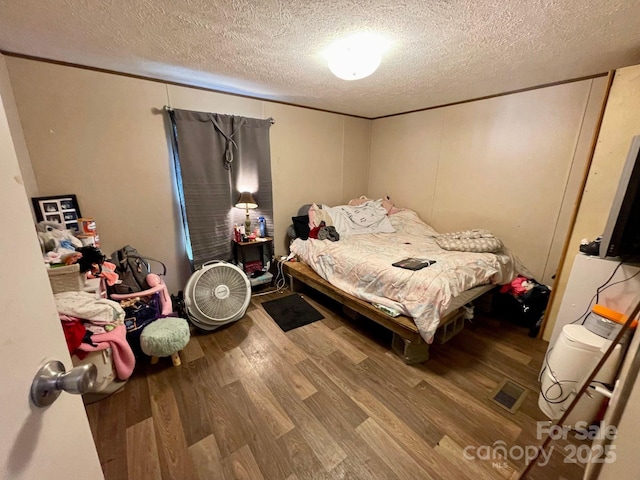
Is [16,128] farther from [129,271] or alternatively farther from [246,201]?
[246,201]

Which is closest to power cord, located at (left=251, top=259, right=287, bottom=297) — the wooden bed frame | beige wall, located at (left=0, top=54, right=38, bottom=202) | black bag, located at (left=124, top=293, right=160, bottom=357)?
the wooden bed frame

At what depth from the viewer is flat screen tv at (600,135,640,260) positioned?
1.44m

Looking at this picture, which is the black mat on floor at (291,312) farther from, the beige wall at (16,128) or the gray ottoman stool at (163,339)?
the beige wall at (16,128)

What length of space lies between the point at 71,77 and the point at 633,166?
3895 millimetres

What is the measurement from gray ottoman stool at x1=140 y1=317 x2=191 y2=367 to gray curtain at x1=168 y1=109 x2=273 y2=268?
99 cm

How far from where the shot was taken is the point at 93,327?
154 cm

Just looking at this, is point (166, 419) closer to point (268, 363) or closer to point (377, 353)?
point (268, 363)

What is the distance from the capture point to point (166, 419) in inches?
60.3

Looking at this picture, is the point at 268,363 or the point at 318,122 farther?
the point at 318,122

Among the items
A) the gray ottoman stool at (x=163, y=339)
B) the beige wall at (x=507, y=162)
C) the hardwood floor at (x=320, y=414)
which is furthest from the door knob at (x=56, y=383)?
the beige wall at (x=507, y=162)

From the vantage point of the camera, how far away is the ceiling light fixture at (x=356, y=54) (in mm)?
1641

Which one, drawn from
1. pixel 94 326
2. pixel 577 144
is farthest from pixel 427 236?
pixel 94 326

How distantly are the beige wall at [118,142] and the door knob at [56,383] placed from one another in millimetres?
2371

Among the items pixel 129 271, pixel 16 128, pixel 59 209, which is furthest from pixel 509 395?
pixel 16 128
